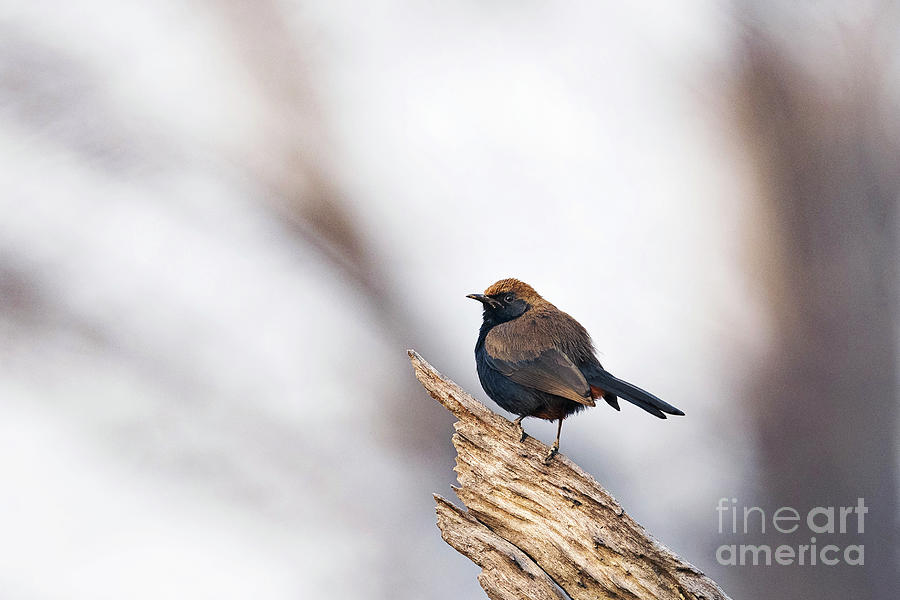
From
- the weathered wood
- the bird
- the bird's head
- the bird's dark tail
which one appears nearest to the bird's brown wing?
the bird

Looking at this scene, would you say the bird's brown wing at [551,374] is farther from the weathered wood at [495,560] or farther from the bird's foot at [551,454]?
the weathered wood at [495,560]

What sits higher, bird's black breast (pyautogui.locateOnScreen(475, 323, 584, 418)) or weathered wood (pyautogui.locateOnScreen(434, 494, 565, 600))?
bird's black breast (pyautogui.locateOnScreen(475, 323, 584, 418))

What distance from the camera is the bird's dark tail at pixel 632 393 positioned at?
211cm

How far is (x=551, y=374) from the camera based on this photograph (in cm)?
214

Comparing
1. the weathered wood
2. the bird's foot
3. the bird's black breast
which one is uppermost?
the bird's black breast

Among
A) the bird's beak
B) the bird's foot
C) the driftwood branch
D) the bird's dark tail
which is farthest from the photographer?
the bird's beak

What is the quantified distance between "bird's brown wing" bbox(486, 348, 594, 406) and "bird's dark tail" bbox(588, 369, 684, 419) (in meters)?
0.11

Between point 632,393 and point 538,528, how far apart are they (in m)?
0.46

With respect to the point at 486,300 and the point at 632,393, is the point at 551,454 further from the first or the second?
the point at 486,300

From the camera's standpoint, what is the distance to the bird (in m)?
2.12

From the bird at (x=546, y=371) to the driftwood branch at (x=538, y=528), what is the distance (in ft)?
0.27

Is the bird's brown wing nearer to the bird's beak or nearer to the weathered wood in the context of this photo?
the bird's beak

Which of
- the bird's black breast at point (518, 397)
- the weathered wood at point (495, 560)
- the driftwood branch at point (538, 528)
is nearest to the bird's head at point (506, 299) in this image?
the bird's black breast at point (518, 397)

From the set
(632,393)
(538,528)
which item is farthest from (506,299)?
(538,528)
